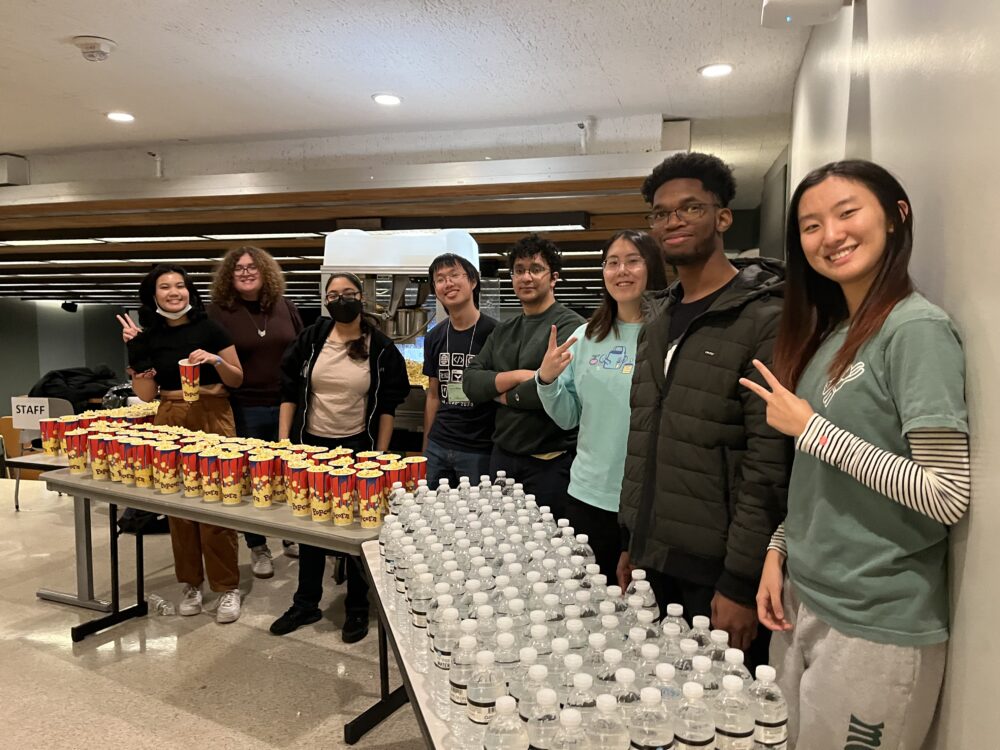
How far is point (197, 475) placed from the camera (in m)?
2.58

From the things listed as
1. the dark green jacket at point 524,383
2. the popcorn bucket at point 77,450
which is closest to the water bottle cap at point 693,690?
the dark green jacket at point 524,383

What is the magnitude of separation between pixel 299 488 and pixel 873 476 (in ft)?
6.11

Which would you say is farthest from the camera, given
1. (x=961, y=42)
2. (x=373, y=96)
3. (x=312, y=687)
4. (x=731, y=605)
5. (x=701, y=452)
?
(x=373, y=96)

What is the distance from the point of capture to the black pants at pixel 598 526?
2.14 m

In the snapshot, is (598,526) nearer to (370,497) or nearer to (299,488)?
(370,497)

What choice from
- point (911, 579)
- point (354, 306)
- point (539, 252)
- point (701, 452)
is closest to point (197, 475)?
point (354, 306)

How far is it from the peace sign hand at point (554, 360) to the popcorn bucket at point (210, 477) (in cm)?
134

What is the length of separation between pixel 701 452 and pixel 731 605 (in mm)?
359

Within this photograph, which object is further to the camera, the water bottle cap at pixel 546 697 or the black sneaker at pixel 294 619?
the black sneaker at pixel 294 619

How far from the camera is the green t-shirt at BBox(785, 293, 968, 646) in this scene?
103 cm

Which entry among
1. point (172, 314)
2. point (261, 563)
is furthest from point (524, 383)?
point (261, 563)

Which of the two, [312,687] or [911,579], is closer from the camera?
[911,579]

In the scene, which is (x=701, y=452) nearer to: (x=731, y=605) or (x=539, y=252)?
(x=731, y=605)

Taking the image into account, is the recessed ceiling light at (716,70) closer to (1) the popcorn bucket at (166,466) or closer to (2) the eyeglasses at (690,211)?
(2) the eyeglasses at (690,211)
